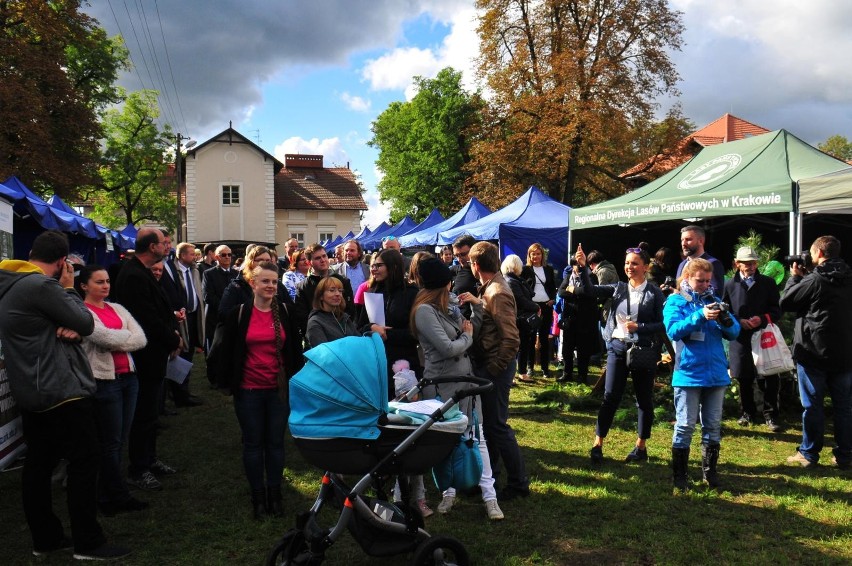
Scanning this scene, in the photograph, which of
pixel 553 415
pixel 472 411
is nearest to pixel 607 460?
pixel 553 415

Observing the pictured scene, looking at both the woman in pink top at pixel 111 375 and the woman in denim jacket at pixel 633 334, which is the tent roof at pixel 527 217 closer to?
the woman in denim jacket at pixel 633 334

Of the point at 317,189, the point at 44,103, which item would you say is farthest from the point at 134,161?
the point at 317,189

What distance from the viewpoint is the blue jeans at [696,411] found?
15.2ft

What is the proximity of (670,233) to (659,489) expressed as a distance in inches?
372

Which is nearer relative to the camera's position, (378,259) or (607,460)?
(378,259)

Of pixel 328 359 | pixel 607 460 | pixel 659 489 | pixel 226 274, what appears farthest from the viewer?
pixel 226 274

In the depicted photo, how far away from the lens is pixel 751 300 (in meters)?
6.33

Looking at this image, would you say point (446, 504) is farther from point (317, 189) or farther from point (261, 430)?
point (317, 189)

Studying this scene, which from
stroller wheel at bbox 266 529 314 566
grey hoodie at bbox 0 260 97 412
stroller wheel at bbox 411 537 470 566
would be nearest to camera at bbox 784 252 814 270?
stroller wheel at bbox 411 537 470 566

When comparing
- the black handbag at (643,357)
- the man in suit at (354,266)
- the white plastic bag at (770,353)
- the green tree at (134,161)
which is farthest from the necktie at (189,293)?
the green tree at (134,161)

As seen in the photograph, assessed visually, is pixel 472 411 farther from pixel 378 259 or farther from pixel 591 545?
pixel 378 259

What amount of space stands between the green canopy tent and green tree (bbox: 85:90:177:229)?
33.0m

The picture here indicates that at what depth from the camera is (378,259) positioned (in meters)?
5.02

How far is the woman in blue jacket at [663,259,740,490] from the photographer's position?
4551mm
